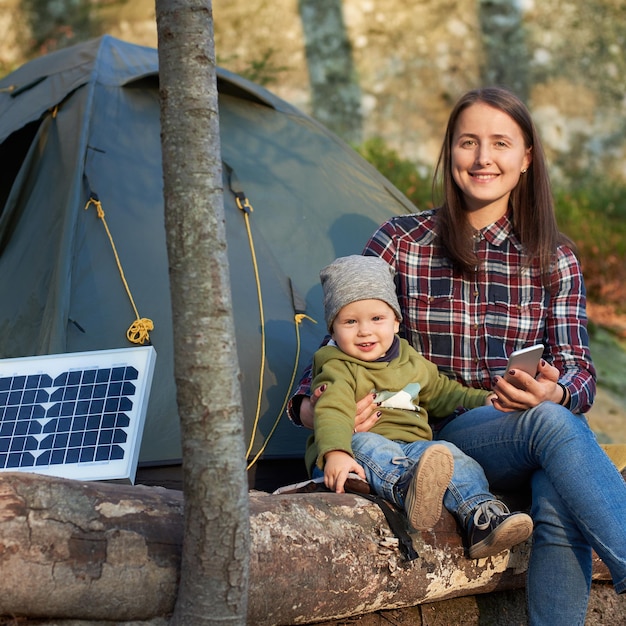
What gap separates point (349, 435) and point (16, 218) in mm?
2196

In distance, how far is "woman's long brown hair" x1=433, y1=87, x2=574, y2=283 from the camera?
3.22m

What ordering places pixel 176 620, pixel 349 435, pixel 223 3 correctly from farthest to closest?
1. pixel 223 3
2. pixel 349 435
3. pixel 176 620

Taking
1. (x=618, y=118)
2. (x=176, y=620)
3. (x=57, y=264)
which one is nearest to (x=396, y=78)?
(x=618, y=118)

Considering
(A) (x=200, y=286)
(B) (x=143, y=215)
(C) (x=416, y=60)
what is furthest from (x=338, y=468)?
(C) (x=416, y=60)

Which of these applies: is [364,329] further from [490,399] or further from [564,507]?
[564,507]

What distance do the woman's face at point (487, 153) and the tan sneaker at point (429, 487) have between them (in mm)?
1126

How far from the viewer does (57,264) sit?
3.73m

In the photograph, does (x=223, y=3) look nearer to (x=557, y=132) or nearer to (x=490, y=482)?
(x=557, y=132)

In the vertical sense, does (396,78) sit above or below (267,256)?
above

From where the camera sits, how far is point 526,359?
278 cm

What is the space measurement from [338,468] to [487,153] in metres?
1.23

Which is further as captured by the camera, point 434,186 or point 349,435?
point 434,186

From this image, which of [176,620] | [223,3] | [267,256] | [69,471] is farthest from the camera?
[223,3]

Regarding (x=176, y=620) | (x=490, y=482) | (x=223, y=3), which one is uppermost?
(x=223, y=3)
